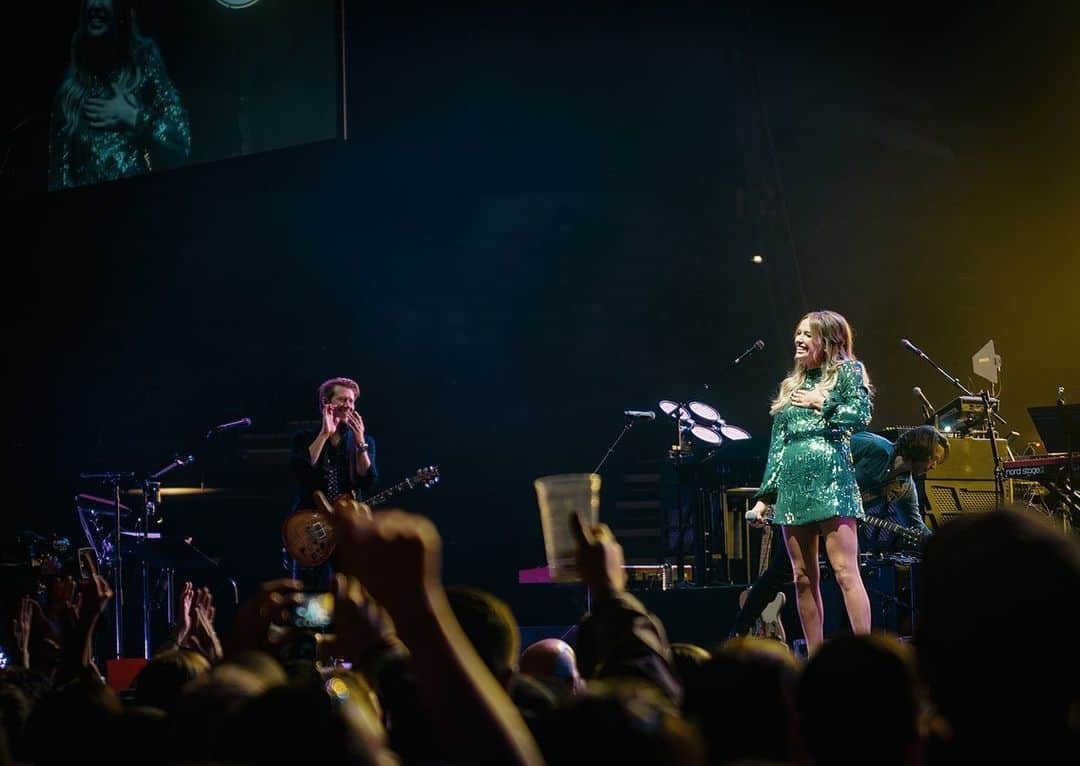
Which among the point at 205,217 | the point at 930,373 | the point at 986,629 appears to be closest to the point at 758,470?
the point at 930,373

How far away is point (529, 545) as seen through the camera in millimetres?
12742

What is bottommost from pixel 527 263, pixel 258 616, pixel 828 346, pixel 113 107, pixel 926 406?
pixel 258 616

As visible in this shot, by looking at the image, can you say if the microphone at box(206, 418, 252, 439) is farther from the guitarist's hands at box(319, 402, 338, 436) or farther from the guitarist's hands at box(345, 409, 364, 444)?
the guitarist's hands at box(345, 409, 364, 444)

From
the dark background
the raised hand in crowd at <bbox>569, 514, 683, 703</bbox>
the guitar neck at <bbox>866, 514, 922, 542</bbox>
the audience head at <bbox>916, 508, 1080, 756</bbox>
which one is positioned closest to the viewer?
the audience head at <bbox>916, 508, 1080, 756</bbox>

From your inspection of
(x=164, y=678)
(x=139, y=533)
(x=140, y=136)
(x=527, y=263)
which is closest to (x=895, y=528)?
(x=527, y=263)

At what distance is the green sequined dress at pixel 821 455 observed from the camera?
239 inches

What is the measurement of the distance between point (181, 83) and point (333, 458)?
4096 mm

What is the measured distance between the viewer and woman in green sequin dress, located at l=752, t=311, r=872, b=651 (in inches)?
239

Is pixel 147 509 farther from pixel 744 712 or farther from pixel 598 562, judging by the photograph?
pixel 744 712

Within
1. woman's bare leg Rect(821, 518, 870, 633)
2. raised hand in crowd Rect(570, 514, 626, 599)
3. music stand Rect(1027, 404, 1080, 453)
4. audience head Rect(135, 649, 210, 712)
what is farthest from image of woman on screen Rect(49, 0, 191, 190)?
raised hand in crowd Rect(570, 514, 626, 599)

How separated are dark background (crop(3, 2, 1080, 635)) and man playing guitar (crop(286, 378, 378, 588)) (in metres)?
4.24

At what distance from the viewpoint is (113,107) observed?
413 inches

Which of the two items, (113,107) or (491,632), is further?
(113,107)

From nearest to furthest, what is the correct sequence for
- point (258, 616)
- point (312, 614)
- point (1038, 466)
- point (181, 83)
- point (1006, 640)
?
point (1006, 640), point (258, 616), point (312, 614), point (1038, 466), point (181, 83)
